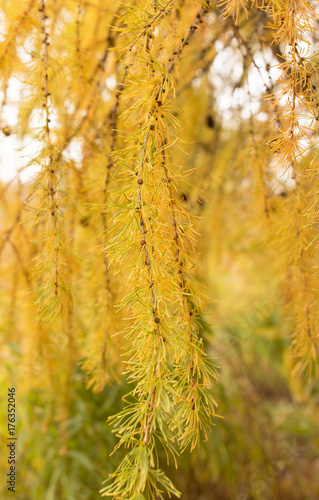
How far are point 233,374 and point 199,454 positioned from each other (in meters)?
0.47

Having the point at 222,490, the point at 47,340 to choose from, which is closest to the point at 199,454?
the point at 222,490

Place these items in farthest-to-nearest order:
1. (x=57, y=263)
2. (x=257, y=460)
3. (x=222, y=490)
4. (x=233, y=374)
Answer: (x=233, y=374) → (x=222, y=490) → (x=257, y=460) → (x=57, y=263)

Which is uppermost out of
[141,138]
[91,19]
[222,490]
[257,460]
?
[91,19]

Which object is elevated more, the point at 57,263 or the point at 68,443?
the point at 57,263

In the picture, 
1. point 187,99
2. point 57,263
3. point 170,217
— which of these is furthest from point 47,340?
point 187,99

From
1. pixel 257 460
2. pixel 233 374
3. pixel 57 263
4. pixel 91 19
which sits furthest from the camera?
pixel 233 374

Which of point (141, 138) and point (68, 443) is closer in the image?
point (141, 138)

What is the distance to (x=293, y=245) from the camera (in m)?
0.53

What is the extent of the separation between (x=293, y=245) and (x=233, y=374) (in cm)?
120

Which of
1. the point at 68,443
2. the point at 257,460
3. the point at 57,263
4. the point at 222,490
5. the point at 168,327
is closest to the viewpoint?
the point at 168,327

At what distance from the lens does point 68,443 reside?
108 cm

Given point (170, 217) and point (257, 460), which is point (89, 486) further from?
point (170, 217)

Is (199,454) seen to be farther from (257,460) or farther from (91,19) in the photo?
(91,19)

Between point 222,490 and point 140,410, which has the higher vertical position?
point 140,410
